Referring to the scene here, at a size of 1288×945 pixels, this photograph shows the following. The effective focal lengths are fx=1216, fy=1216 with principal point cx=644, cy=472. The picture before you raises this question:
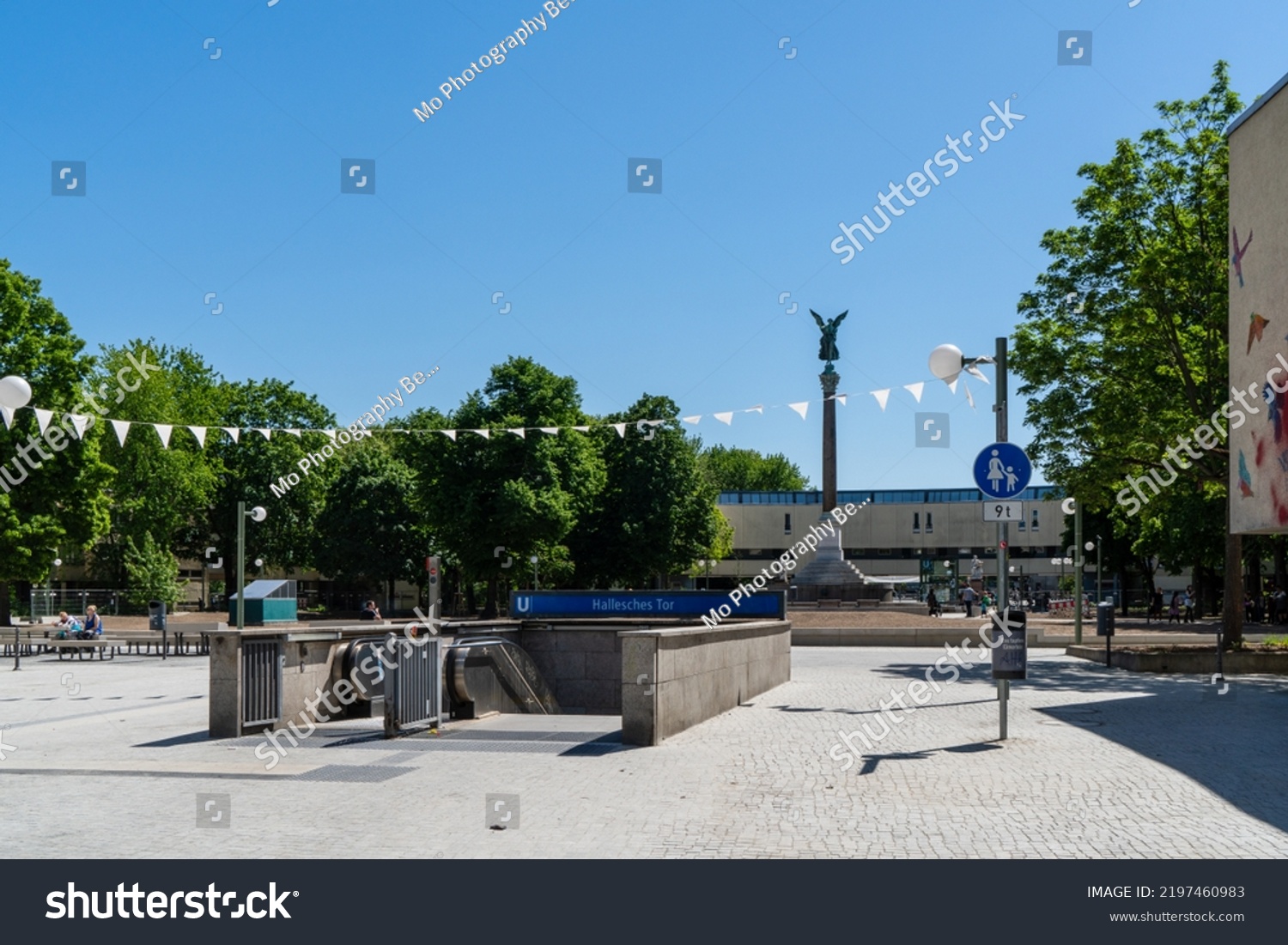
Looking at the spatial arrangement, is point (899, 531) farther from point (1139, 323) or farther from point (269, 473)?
point (1139, 323)

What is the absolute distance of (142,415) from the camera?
60844 mm

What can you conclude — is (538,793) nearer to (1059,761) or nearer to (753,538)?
(1059,761)

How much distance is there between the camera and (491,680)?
16.1 metres

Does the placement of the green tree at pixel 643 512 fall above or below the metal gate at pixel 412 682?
above

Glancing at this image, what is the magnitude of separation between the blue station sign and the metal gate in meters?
6.85

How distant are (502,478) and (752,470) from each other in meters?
68.6

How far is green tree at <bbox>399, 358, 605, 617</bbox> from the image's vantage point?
53.0 metres

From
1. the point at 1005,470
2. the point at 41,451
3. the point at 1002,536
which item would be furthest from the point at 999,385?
the point at 41,451

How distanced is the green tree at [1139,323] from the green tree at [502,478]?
28.4 m

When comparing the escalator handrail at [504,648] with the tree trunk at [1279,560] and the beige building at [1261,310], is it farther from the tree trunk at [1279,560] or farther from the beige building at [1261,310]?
the tree trunk at [1279,560]

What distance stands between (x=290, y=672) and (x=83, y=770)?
3552mm

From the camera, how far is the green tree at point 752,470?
390 ft

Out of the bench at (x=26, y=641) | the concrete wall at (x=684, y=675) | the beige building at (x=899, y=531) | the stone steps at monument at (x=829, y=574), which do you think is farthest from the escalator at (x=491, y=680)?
the beige building at (x=899, y=531)
